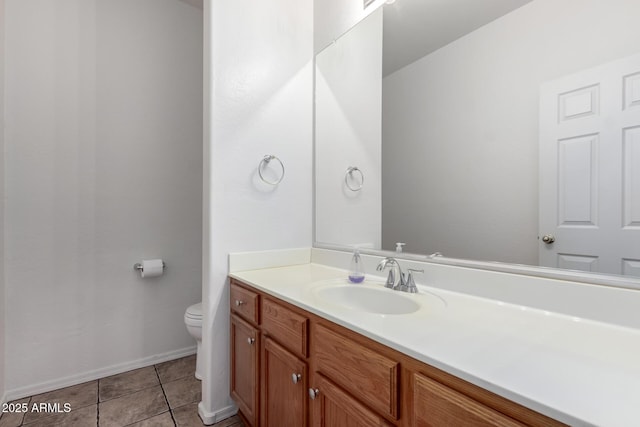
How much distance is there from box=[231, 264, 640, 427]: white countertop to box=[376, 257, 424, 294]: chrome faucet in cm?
10

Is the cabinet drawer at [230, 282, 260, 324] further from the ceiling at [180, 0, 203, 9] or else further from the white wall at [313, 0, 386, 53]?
the ceiling at [180, 0, 203, 9]

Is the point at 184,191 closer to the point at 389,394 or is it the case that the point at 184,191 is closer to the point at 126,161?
the point at 126,161

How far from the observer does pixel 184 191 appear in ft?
7.54

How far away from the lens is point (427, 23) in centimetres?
135

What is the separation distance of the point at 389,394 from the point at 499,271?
1.95ft

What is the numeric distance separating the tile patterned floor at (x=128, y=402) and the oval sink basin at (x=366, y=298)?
880 mm

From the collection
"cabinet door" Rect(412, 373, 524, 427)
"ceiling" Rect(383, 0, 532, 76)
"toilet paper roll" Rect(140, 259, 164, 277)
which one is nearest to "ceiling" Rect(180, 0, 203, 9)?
"ceiling" Rect(383, 0, 532, 76)

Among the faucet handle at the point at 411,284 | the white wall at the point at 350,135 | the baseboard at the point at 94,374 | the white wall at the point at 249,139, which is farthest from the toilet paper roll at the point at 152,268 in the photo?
the faucet handle at the point at 411,284

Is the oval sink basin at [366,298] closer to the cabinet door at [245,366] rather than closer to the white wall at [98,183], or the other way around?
the cabinet door at [245,366]

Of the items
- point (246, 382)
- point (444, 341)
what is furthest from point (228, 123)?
point (444, 341)

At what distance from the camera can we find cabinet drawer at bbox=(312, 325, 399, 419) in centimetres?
70

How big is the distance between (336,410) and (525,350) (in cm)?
54

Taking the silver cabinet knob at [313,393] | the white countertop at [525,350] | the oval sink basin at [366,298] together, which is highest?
the white countertop at [525,350]

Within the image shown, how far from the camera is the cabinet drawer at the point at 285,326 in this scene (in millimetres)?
1020
